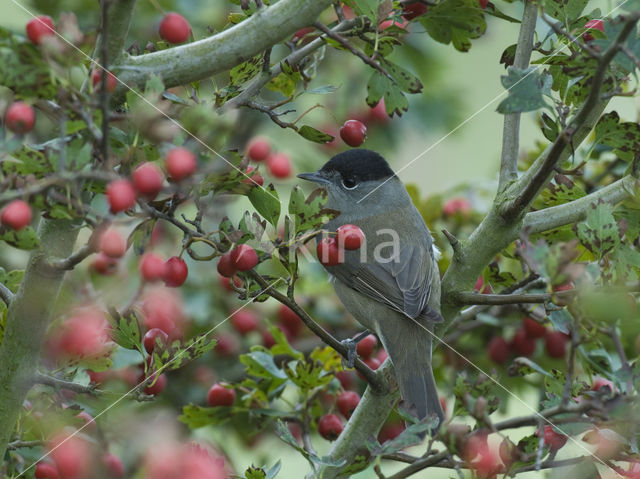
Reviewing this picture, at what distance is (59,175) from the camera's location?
140 centimetres

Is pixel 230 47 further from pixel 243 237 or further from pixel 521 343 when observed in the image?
pixel 521 343

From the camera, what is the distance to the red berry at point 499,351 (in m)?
3.12

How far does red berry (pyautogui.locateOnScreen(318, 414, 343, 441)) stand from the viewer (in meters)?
2.49

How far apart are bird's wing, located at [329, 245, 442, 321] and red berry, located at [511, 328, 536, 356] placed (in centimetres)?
41

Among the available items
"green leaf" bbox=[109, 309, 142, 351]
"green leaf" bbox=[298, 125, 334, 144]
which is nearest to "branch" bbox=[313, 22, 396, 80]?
"green leaf" bbox=[298, 125, 334, 144]

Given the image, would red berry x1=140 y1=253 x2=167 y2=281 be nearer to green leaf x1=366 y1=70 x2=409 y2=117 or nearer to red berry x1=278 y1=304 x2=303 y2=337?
green leaf x1=366 y1=70 x2=409 y2=117

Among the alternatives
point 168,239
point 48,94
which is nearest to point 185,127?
point 48,94

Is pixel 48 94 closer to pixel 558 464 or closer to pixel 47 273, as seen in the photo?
pixel 47 273

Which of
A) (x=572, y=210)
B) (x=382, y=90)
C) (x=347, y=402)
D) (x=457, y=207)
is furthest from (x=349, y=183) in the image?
(x=572, y=210)

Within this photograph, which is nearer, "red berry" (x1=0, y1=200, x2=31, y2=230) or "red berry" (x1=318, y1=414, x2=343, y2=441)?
"red berry" (x1=0, y1=200, x2=31, y2=230)

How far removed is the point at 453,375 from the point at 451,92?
62.7 inches

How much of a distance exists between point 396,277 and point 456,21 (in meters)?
1.19

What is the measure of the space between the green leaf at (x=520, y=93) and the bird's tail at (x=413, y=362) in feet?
3.00

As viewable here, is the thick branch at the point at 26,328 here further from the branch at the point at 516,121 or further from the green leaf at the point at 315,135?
the branch at the point at 516,121
